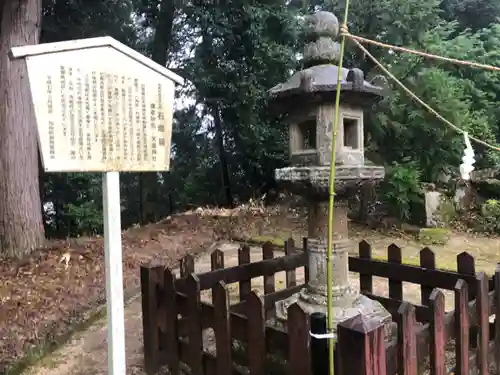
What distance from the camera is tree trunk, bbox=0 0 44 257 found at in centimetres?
575

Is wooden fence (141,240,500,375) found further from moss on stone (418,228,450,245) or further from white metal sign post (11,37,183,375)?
moss on stone (418,228,450,245)

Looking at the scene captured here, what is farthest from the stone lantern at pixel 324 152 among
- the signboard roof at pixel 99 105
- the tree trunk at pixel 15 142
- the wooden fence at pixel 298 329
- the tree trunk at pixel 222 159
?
the tree trunk at pixel 222 159

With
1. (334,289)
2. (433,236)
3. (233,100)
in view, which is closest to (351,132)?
(334,289)

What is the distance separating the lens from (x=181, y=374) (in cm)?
288

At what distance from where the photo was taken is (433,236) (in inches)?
311

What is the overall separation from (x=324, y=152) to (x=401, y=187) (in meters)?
5.37

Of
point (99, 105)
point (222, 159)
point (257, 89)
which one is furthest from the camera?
point (222, 159)

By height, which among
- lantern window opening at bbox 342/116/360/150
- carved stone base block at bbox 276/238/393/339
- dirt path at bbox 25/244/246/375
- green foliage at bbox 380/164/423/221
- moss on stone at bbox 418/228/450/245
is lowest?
dirt path at bbox 25/244/246/375

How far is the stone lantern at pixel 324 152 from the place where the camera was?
9.61 ft

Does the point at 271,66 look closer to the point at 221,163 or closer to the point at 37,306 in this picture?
the point at 221,163

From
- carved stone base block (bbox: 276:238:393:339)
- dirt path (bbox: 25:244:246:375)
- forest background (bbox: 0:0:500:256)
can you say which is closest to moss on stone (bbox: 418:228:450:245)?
forest background (bbox: 0:0:500:256)

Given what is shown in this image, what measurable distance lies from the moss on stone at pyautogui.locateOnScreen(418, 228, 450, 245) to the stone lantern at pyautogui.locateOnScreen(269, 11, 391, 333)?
519 cm

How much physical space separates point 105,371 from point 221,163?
29.6 ft

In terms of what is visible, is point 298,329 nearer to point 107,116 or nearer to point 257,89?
point 107,116
